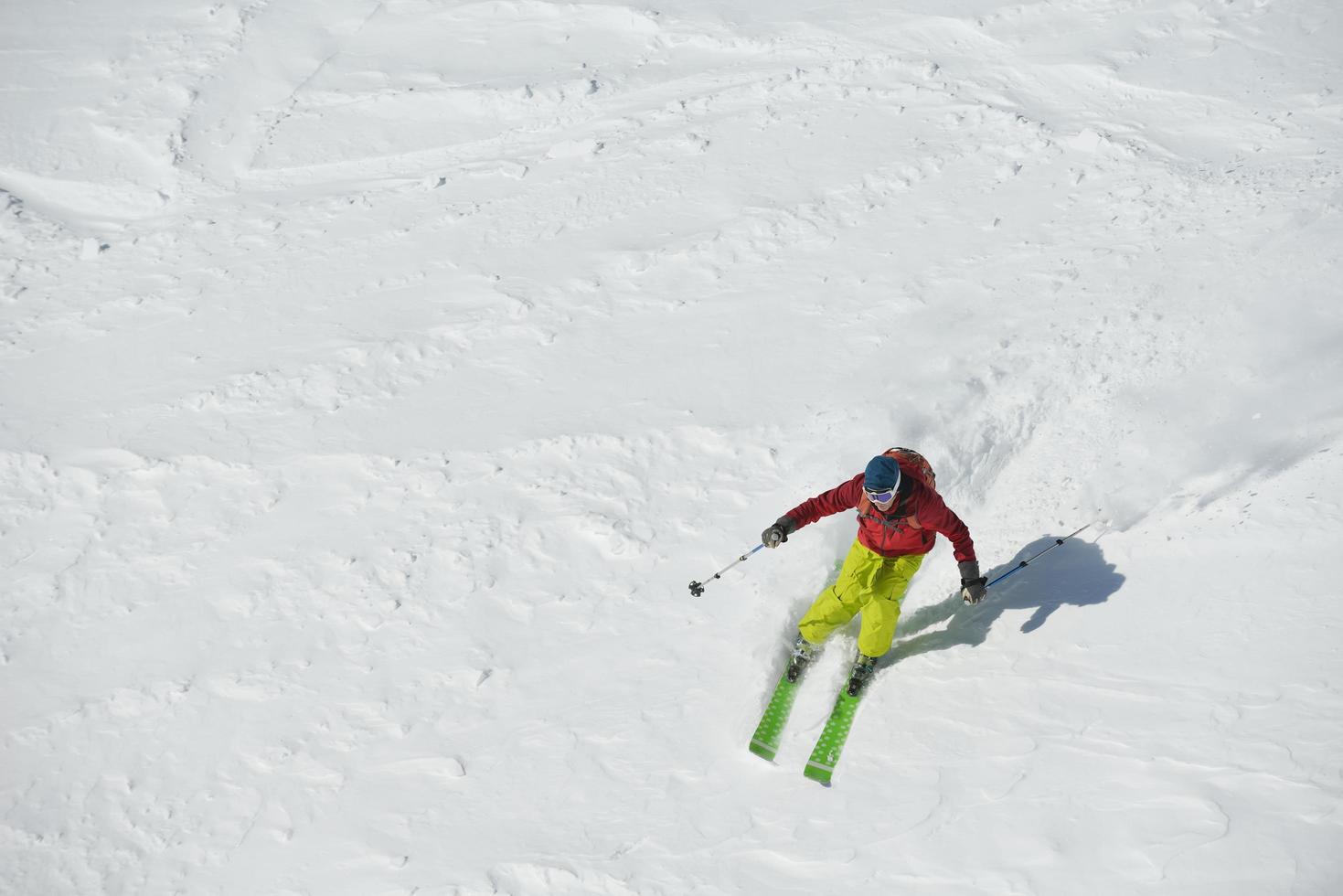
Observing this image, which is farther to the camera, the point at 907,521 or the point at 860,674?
the point at 860,674

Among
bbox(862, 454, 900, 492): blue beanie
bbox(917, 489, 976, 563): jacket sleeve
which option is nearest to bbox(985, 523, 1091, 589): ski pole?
bbox(917, 489, 976, 563): jacket sleeve

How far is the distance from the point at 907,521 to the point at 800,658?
1149 millimetres

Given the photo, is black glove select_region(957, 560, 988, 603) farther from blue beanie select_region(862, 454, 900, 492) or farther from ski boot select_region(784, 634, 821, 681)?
ski boot select_region(784, 634, 821, 681)

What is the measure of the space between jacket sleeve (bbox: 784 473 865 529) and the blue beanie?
35 cm

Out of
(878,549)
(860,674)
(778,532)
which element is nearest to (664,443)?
(778,532)

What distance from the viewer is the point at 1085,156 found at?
9164 mm

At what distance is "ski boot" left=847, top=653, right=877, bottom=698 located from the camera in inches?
227

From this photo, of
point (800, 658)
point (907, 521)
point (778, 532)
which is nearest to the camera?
point (907, 521)

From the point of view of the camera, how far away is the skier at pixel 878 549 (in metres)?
5.39

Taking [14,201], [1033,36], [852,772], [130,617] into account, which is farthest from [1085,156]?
[14,201]

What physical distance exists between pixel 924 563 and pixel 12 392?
24.3 feet

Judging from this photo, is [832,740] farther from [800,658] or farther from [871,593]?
[871,593]

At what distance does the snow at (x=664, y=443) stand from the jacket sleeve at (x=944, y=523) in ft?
2.65

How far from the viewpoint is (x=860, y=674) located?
229 inches
